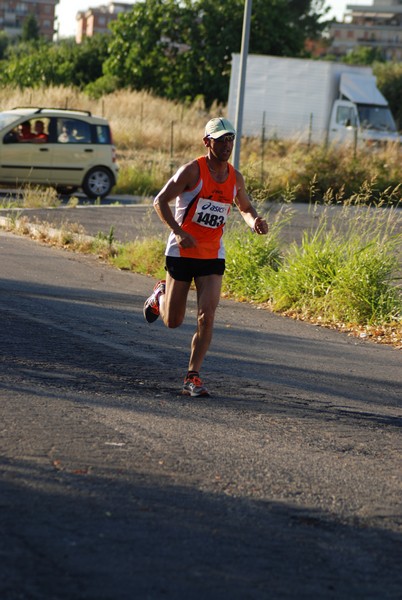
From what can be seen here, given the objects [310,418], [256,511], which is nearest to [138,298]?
[310,418]

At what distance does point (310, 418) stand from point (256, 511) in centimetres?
210

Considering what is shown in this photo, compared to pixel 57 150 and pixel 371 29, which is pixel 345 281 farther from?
pixel 371 29

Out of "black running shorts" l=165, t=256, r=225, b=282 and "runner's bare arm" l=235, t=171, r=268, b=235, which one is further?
"runner's bare arm" l=235, t=171, r=268, b=235

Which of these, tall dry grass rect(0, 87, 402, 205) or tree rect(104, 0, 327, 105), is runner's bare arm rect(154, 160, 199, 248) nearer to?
tall dry grass rect(0, 87, 402, 205)

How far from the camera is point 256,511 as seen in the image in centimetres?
497

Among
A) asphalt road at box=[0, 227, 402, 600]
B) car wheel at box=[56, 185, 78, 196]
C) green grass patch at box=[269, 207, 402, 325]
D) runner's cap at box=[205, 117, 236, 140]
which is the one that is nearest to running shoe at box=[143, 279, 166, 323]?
asphalt road at box=[0, 227, 402, 600]

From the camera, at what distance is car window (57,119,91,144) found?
84.8 feet

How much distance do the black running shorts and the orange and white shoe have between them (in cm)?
69

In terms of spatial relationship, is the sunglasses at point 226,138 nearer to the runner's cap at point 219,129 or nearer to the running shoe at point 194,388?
the runner's cap at point 219,129

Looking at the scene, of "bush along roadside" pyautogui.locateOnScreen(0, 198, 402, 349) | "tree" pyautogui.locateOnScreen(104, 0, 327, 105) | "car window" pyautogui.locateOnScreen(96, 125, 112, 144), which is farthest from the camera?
"tree" pyautogui.locateOnScreen(104, 0, 327, 105)

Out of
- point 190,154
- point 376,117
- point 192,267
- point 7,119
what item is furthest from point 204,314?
point 376,117

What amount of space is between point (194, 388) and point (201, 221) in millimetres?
1089

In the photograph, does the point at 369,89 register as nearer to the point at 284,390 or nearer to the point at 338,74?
the point at 338,74

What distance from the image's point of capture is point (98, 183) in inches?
1047
